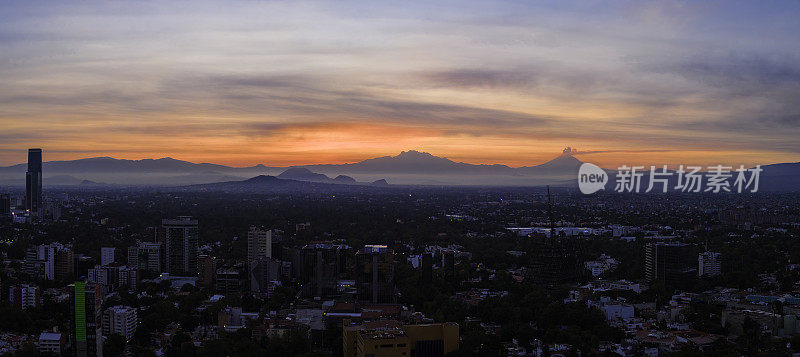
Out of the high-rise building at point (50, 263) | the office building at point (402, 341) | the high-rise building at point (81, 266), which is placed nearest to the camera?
the office building at point (402, 341)

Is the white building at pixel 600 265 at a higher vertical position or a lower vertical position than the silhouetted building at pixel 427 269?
lower

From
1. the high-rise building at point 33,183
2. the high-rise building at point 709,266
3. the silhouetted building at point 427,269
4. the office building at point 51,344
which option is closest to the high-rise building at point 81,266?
the office building at point 51,344

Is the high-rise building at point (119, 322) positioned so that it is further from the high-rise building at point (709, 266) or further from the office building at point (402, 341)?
the high-rise building at point (709, 266)

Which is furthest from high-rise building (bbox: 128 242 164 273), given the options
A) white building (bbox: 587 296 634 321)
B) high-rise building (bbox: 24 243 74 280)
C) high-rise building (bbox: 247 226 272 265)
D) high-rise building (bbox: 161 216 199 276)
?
white building (bbox: 587 296 634 321)

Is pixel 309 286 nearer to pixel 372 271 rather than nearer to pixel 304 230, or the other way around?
pixel 372 271

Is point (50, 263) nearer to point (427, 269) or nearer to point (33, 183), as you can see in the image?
point (427, 269)

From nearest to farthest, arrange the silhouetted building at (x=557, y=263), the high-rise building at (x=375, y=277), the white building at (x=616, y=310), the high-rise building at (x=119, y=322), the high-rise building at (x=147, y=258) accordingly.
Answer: the high-rise building at (x=119, y=322)
the white building at (x=616, y=310)
the high-rise building at (x=375, y=277)
the silhouetted building at (x=557, y=263)
the high-rise building at (x=147, y=258)

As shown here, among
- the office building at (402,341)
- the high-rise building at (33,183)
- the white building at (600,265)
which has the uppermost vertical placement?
the high-rise building at (33,183)

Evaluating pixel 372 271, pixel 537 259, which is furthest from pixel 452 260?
pixel 372 271
